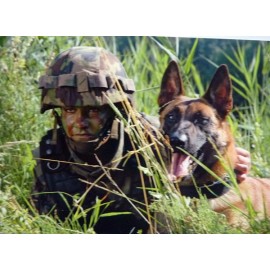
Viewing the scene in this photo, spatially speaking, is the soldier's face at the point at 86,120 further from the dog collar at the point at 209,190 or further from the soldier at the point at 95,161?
the dog collar at the point at 209,190

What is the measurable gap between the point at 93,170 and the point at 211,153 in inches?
16.2

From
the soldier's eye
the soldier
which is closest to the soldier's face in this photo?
the soldier

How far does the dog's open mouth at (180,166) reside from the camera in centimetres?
320

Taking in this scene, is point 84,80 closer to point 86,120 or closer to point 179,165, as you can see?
point 86,120

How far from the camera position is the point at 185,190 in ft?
10.5

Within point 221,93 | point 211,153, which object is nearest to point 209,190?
point 211,153

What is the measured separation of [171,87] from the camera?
327cm
